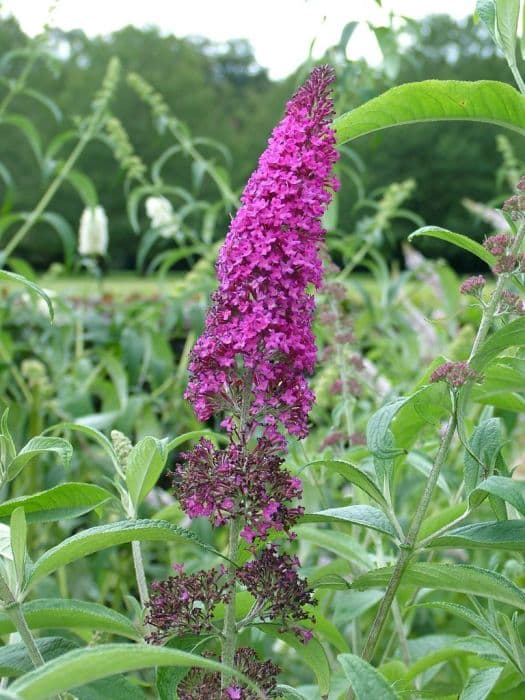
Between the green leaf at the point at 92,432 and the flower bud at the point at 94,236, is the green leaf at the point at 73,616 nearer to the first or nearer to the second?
the green leaf at the point at 92,432

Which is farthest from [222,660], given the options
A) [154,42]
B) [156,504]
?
[154,42]

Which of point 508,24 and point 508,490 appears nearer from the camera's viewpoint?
point 508,490

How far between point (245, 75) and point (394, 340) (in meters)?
48.9

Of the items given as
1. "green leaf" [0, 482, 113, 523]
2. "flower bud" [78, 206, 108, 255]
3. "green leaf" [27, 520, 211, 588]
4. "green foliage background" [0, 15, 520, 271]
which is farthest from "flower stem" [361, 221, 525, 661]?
"green foliage background" [0, 15, 520, 271]

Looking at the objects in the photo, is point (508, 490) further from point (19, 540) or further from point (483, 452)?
point (19, 540)

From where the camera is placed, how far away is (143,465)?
3.52 ft

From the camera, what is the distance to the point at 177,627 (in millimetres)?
951

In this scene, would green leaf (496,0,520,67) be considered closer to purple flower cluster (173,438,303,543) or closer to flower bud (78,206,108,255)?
purple flower cluster (173,438,303,543)

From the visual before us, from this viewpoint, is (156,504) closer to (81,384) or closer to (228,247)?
(81,384)

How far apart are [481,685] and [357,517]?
0.23 meters

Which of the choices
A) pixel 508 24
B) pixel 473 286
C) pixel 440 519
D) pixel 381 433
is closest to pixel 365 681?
pixel 381 433

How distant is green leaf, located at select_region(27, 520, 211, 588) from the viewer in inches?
35.0

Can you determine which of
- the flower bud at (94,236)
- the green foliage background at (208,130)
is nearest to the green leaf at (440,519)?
the flower bud at (94,236)

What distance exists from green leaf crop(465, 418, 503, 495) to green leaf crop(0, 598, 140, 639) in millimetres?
405
